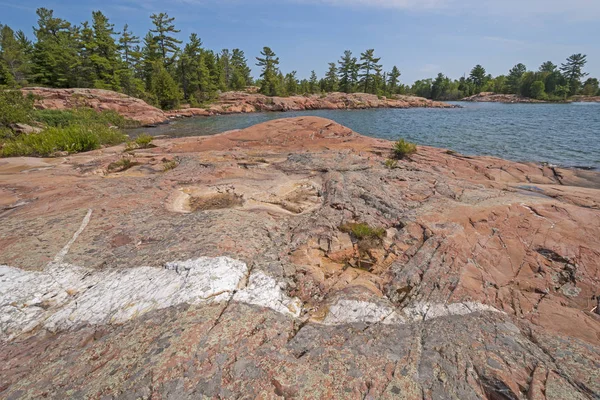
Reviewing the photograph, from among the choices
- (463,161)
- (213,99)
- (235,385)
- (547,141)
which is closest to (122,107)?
(213,99)

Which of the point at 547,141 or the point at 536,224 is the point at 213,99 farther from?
the point at 536,224

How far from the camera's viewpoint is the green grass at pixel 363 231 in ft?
18.6

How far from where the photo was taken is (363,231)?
5.69 m

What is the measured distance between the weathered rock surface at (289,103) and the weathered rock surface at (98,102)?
667 cm

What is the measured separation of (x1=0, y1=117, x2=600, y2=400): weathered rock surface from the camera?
276 centimetres

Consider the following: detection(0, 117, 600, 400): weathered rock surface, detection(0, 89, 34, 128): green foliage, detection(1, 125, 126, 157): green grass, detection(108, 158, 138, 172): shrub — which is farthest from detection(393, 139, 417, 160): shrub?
detection(0, 89, 34, 128): green foliage

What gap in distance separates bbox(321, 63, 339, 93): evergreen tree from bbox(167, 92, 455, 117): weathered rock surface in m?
19.1

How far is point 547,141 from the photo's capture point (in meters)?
21.8

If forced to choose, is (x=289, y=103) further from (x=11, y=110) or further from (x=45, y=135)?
(x=45, y=135)

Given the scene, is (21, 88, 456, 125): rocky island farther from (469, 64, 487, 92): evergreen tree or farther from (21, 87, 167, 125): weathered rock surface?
(469, 64, 487, 92): evergreen tree

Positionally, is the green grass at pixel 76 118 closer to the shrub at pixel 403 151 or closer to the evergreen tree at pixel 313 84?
the shrub at pixel 403 151

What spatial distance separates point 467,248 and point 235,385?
471cm

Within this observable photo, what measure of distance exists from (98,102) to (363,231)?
49.2 meters

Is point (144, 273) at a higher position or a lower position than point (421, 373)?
higher
